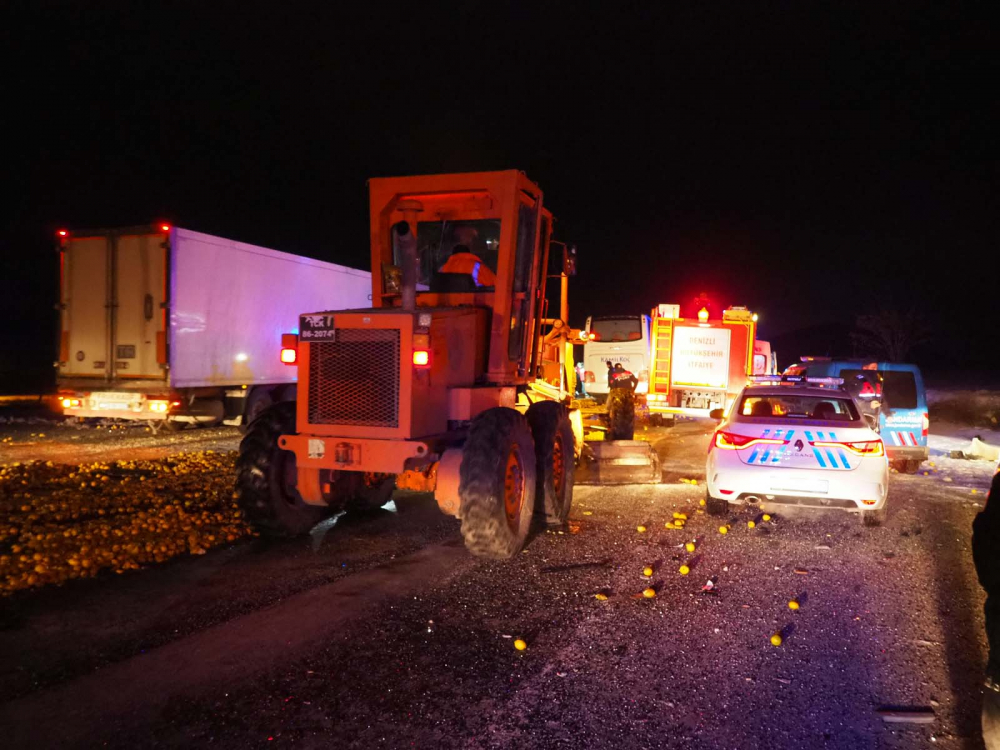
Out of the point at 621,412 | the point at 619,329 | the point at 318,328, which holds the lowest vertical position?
the point at 621,412

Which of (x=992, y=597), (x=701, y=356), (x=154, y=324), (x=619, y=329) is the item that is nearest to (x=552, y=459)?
(x=992, y=597)

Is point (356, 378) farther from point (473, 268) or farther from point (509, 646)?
point (509, 646)

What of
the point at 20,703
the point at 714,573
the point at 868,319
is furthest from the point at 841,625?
the point at 868,319

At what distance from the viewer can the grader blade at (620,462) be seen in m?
10.7

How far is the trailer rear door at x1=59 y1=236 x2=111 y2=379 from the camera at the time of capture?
13.0 metres

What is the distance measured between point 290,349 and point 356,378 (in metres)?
0.79

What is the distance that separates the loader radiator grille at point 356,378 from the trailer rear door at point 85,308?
8.45 meters

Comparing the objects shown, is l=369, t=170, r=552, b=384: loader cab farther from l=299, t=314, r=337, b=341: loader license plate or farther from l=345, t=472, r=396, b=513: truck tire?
l=345, t=472, r=396, b=513: truck tire

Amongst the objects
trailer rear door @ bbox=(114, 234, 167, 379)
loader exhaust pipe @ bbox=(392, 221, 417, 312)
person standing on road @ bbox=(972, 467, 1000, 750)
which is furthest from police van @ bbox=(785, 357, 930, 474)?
trailer rear door @ bbox=(114, 234, 167, 379)

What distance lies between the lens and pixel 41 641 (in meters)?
4.67

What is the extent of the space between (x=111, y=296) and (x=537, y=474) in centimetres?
947

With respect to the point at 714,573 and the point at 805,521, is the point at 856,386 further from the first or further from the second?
the point at 714,573

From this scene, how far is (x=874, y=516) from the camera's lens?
25.1ft

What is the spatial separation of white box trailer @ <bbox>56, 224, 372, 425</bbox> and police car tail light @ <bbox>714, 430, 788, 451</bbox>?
9530mm
